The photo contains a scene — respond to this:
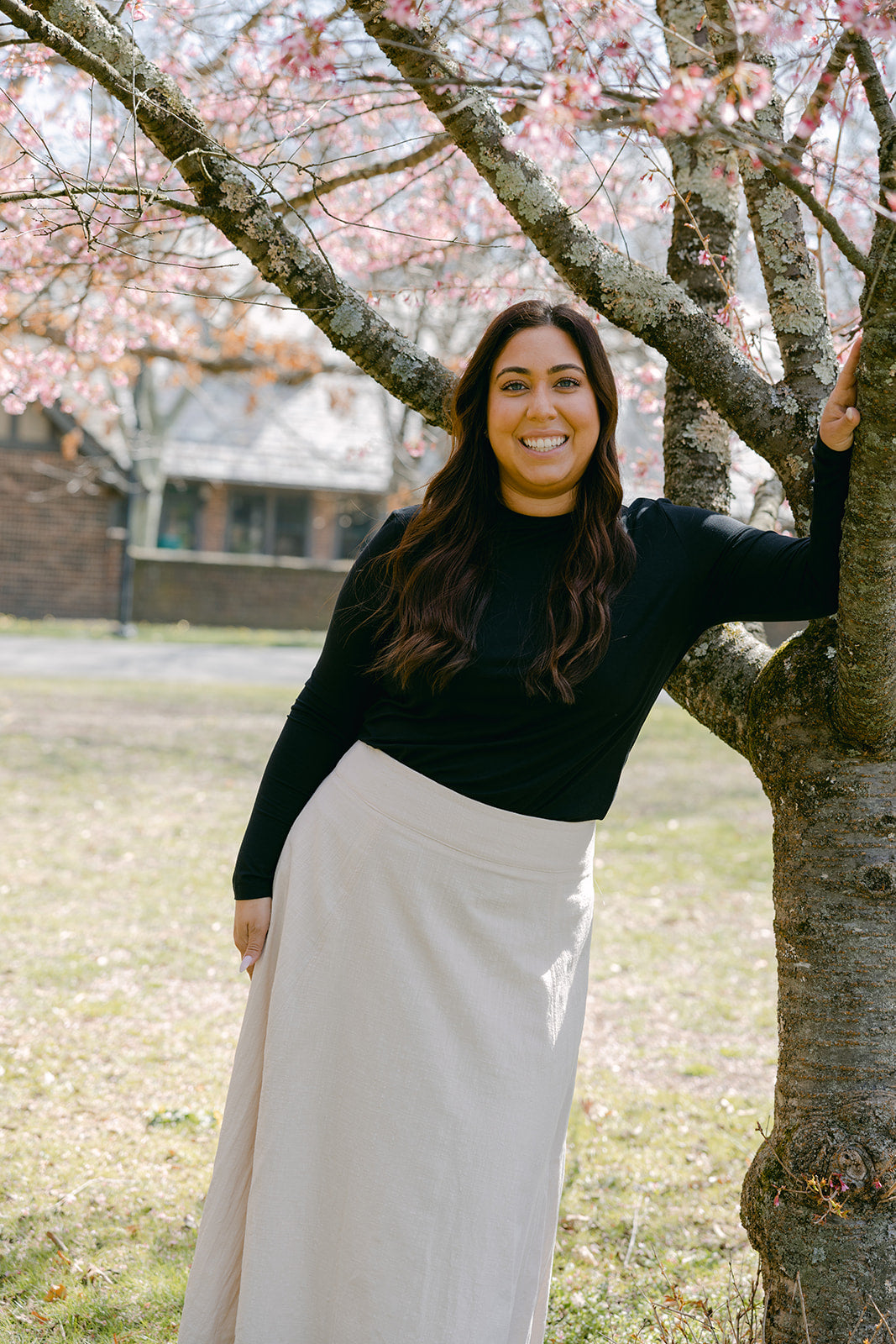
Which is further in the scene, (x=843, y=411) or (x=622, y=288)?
(x=622, y=288)

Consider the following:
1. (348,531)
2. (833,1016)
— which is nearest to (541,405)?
(833,1016)

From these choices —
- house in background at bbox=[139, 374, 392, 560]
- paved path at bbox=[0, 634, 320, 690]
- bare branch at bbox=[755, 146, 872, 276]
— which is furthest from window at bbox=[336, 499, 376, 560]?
bare branch at bbox=[755, 146, 872, 276]

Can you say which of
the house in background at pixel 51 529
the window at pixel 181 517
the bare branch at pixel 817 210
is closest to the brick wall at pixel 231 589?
the house in background at pixel 51 529

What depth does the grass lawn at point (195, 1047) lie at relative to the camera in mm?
3045

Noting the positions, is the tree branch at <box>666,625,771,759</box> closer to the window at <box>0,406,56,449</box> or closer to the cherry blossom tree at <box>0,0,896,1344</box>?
the cherry blossom tree at <box>0,0,896,1344</box>

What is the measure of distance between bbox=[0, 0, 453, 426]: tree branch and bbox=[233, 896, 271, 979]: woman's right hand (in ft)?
3.88

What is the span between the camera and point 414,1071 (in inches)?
82.7

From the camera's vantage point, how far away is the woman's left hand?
5.91ft

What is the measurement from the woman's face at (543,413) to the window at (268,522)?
2433cm

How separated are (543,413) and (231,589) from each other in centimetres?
2060

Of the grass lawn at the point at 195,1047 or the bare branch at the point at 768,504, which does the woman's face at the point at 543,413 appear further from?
the grass lawn at the point at 195,1047

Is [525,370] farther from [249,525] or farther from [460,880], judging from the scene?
[249,525]

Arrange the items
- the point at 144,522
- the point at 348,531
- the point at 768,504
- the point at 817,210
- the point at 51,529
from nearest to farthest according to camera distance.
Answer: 1. the point at 817,210
2. the point at 768,504
3. the point at 51,529
4. the point at 144,522
5. the point at 348,531

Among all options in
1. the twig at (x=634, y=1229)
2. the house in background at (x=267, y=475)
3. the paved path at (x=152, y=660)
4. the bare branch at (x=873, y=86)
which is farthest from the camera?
the house in background at (x=267, y=475)
